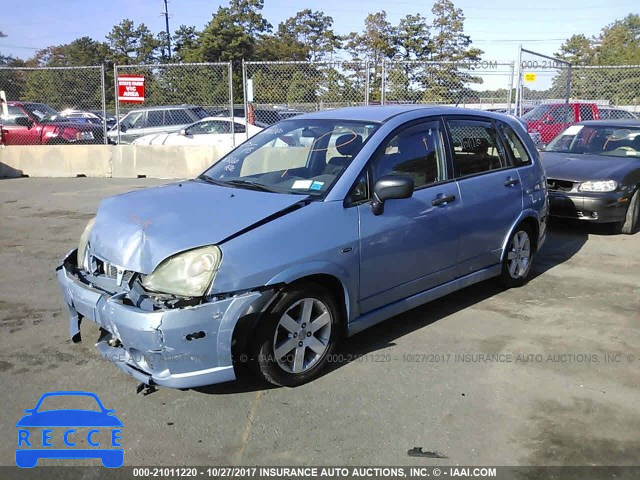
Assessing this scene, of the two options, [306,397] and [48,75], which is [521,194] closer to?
[306,397]

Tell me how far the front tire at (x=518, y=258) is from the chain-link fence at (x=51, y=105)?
1199 centimetres

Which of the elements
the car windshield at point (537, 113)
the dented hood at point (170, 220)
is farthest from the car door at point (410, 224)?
the car windshield at point (537, 113)

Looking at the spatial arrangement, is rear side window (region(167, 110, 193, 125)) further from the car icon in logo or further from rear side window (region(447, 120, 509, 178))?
the car icon in logo

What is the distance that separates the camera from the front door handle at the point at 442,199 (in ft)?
14.5

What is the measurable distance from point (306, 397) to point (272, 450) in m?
0.56

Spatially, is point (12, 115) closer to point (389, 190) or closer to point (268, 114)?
point (268, 114)

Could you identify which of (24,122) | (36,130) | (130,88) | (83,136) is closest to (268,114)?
(130,88)

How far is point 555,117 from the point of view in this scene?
16172mm

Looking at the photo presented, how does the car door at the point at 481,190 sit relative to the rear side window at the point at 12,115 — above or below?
below

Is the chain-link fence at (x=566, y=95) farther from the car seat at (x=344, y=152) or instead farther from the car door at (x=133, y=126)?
the car door at (x=133, y=126)

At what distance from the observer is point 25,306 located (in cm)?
512

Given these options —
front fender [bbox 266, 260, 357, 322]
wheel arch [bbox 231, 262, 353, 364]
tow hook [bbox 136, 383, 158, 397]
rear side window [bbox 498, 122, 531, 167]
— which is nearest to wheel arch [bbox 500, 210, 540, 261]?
rear side window [bbox 498, 122, 531, 167]

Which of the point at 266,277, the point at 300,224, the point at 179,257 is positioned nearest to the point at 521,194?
the point at 300,224

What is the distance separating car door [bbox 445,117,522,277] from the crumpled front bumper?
2.24m
